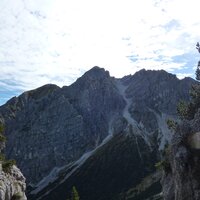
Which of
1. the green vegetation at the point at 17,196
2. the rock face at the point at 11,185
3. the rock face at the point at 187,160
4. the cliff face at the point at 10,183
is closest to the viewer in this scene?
the rock face at the point at 187,160

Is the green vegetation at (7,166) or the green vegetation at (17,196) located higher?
the green vegetation at (7,166)

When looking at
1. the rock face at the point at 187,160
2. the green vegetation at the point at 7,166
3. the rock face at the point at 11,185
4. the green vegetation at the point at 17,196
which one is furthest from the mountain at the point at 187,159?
the green vegetation at the point at 7,166

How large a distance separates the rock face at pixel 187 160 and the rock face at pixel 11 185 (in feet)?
83.5

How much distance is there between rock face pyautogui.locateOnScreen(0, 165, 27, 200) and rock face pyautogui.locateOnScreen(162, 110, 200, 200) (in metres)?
25.5

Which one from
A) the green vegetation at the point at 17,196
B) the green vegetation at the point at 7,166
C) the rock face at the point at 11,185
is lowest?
the green vegetation at the point at 17,196

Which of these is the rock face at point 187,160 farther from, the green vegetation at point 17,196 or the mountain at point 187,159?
the green vegetation at point 17,196

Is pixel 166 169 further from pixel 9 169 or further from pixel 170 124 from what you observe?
pixel 170 124

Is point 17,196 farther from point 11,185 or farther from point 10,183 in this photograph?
point 10,183

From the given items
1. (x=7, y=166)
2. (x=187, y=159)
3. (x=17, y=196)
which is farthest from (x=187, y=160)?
(x=7, y=166)

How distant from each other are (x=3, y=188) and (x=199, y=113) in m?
30.4

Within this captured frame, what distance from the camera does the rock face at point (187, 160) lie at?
47938 millimetres

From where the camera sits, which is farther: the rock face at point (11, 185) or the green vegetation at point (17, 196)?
the green vegetation at point (17, 196)

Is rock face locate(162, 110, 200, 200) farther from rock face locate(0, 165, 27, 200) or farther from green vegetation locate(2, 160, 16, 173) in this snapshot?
green vegetation locate(2, 160, 16, 173)

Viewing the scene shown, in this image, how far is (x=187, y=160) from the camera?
49812mm
